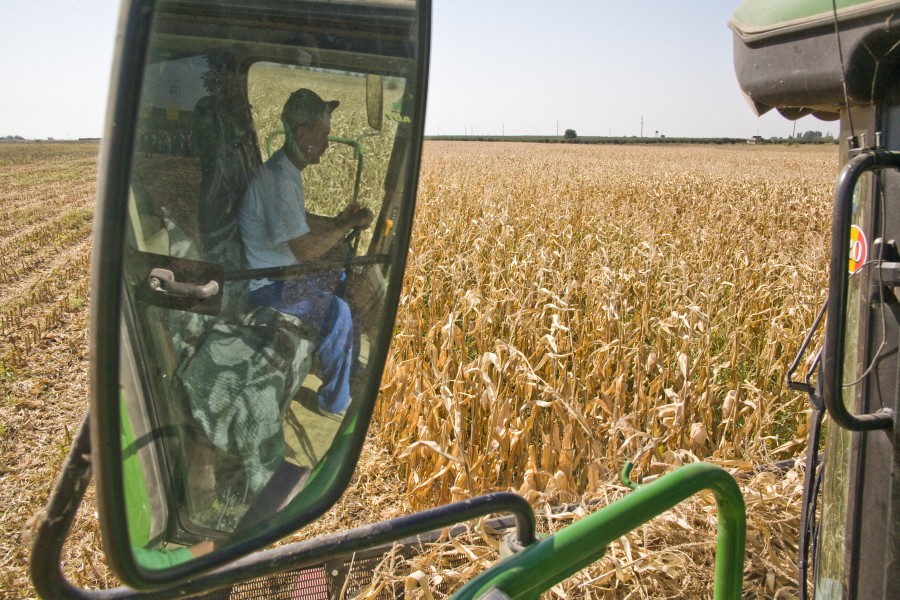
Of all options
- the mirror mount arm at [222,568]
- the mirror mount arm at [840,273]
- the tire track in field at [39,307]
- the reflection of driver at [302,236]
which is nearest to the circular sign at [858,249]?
the mirror mount arm at [840,273]

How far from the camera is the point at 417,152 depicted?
89 centimetres

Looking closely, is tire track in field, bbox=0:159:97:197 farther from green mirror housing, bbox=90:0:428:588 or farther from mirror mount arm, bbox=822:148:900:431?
mirror mount arm, bbox=822:148:900:431

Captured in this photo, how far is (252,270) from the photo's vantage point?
0.84 m

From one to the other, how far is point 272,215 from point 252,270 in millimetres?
73

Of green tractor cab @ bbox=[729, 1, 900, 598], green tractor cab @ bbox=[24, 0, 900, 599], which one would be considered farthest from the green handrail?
green tractor cab @ bbox=[729, 1, 900, 598]

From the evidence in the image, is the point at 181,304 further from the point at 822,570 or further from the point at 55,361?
the point at 55,361

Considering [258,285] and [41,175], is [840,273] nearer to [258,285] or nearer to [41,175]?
[258,285]

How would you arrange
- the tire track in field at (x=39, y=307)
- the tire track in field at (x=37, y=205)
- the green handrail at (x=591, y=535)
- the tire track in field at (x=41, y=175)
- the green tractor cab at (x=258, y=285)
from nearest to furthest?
the green tractor cab at (x=258, y=285) < the green handrail at (x=591, y=535) < the tire track in field at (x=39, y=307) < the tire track in field at (x=37, y=205) < the tire track in field at (x=41, y=175)

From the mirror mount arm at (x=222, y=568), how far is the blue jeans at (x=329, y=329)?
0.18 m

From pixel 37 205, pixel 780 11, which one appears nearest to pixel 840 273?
pixel 780 11

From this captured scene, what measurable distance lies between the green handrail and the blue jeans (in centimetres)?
32

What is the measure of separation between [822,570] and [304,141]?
1255 millimetres

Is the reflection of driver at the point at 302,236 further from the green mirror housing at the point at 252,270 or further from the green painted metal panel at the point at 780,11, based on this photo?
the green painted metal panel at the point at 780,11

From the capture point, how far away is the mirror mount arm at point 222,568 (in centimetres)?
75
